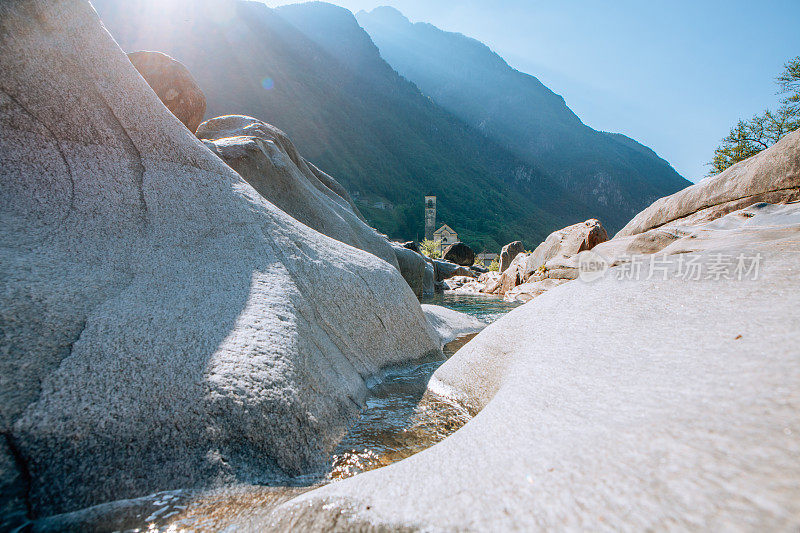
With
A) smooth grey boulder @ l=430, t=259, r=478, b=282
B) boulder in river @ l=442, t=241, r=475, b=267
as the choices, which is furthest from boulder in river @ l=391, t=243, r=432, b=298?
boulder in river @ l=442, t=241, r=475, b=267

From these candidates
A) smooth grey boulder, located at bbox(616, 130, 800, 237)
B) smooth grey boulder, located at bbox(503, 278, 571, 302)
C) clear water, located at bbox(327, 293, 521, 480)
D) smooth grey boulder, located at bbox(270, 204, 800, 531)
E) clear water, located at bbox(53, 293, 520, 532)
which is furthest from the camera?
smooth grey boulder, located at bbox(503, 278, 571, 302)

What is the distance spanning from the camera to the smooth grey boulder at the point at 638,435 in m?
1.07

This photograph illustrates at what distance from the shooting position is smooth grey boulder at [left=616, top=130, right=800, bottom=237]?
26.2 ft

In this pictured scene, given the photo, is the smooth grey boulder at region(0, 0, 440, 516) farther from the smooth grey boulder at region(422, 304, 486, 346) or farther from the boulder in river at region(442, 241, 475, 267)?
the boulder in river at region(442, 241, 475, 267)

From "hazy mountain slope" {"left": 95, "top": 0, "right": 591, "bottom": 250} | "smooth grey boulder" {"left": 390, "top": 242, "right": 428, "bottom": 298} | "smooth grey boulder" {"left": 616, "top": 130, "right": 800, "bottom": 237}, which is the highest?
"hazy mountain slope" {"left": 95, "top": 0, "right": 591, "bottom": 250}

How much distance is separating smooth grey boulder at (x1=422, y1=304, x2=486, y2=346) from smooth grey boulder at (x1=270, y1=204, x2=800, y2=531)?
438 centimetres

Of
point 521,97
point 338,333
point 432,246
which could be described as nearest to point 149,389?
point 338,333

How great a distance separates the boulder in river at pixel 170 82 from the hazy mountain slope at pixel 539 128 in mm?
131191

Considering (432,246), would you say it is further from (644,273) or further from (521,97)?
(521,97)

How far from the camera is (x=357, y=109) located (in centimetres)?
10262

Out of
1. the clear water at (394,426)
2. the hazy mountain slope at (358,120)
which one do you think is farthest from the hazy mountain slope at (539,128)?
the clear water at (394,426)

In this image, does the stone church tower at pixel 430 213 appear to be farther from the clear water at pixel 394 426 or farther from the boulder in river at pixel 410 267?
the clear water at pixel 394 426

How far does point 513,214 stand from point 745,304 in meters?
100

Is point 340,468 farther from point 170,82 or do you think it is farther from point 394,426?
point 170,82
